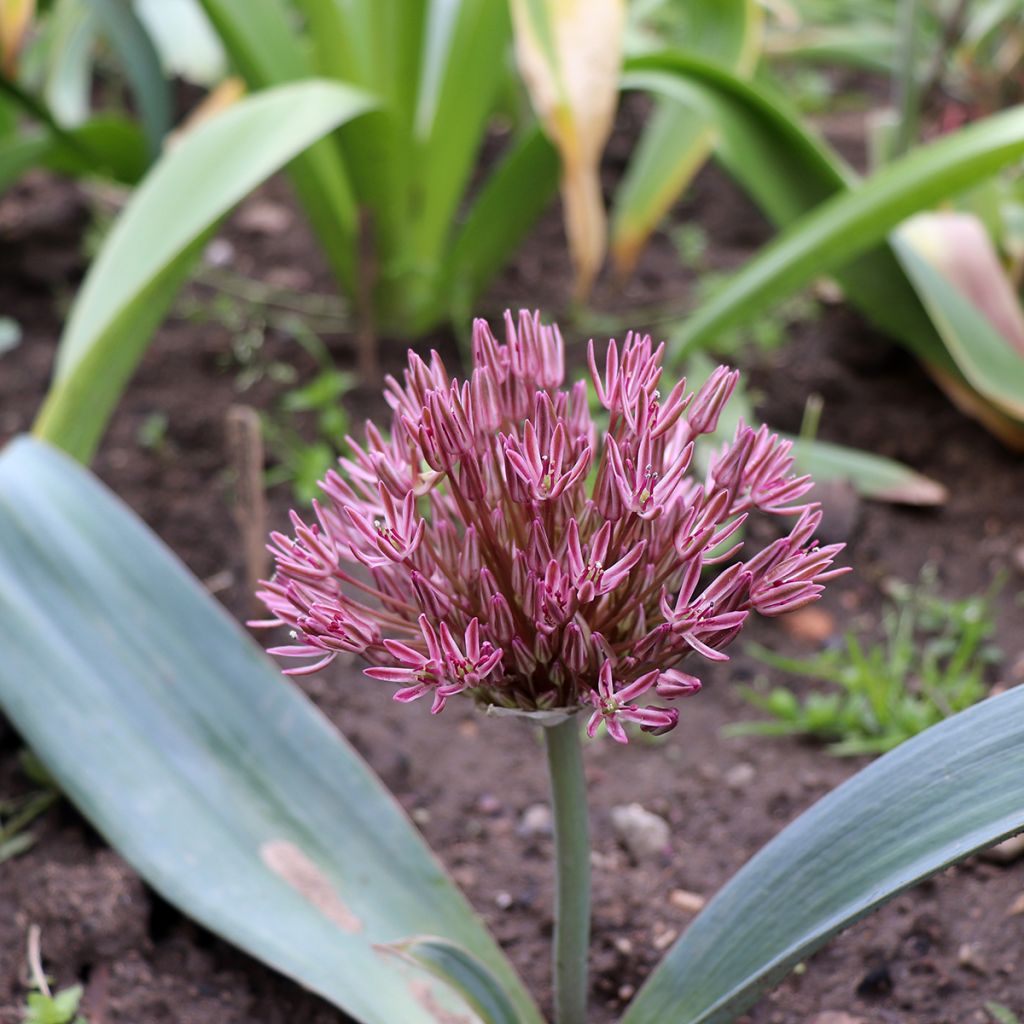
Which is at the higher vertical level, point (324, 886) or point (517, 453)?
point (517, 453)

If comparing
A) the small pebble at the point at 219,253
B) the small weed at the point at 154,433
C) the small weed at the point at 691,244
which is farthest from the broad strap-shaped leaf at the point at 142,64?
the small weed at the point at 691,244

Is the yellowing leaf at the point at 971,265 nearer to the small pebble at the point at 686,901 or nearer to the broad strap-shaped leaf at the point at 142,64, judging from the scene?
the small pebble at the point at 686,901

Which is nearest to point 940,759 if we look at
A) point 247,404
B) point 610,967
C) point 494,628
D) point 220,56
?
point 494,628

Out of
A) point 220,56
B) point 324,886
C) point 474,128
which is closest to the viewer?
point 324,886

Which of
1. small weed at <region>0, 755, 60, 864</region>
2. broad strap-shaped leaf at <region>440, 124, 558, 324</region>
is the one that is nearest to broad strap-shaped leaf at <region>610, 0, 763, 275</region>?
broad strap-shaped leaf at <region>440, 124, 558, 324</region>

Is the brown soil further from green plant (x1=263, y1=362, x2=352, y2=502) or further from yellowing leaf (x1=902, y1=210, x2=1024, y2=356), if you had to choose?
yellowing leaf (x1=902, y1=210, x2=1024, y2=356)

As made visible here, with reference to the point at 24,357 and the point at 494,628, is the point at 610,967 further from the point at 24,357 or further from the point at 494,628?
the point at 24,357

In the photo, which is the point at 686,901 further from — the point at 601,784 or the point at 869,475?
the point at 869,475

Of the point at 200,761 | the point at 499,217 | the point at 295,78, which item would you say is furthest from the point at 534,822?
the point at 295,78
